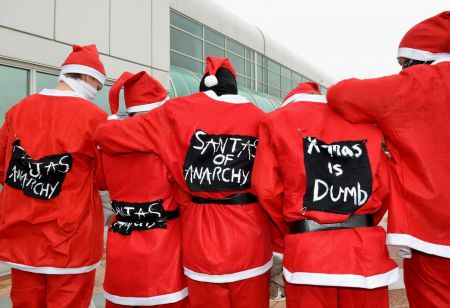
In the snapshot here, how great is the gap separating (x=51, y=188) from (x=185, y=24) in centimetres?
1308

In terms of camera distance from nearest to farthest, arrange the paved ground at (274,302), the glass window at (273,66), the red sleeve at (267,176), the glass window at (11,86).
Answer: the red sleeve at (267,176), the paved ground at (274,302), the glass window at (11,86), the glass window at (273,66)

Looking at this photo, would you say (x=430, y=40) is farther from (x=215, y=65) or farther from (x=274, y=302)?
(x=274, y=302)

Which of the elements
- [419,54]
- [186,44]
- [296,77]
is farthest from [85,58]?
[296,77]

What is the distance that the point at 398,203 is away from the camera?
2.05 meters

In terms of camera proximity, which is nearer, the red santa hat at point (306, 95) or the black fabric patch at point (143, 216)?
the red santa hat at point (306, 95)

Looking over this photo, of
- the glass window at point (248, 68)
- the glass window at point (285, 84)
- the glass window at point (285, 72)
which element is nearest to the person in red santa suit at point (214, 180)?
the glass window at point (248, 68)

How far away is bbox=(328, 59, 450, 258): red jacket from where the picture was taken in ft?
6.51

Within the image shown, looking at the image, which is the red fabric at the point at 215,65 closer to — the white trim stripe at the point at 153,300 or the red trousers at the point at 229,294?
the red trousers at the point at 229,294

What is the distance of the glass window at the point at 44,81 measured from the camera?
5312 mm

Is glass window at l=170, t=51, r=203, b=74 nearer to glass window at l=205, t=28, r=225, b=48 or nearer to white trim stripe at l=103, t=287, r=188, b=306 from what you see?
glass window at l=205, t=28, r=225, b=48

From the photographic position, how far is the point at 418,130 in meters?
2.02

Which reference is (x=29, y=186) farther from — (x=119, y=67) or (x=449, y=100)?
(x=119, y=67)

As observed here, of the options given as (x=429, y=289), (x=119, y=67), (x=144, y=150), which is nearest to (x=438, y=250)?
(x=429, y=289)

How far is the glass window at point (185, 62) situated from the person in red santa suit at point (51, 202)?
37.9ft
